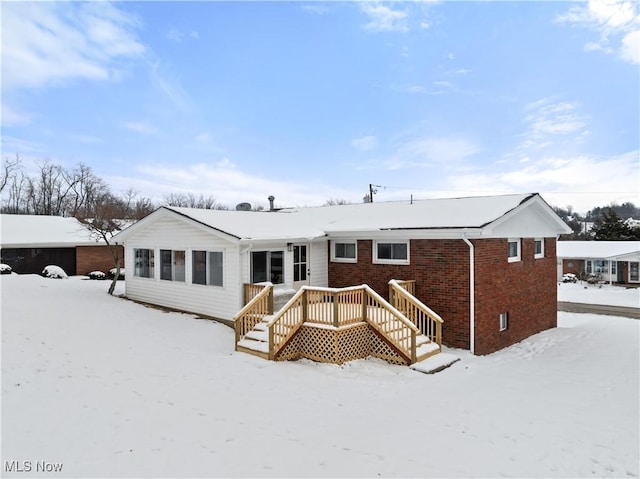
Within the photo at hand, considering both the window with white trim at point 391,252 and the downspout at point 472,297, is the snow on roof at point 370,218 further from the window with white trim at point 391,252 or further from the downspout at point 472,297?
the downspout at point 472,297

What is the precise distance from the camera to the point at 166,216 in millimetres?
13867

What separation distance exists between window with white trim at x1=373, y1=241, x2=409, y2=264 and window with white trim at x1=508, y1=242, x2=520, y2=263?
3.64 m

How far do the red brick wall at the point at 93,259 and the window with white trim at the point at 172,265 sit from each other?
13.0 meters

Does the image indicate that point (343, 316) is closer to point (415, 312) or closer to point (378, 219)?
point (415, 312)

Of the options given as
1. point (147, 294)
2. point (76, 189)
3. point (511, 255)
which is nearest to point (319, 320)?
point (511, 255)

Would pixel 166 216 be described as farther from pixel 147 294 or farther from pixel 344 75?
pixel 344 75

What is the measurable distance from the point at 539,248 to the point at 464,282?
241 inches

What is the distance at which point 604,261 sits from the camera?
119 ft

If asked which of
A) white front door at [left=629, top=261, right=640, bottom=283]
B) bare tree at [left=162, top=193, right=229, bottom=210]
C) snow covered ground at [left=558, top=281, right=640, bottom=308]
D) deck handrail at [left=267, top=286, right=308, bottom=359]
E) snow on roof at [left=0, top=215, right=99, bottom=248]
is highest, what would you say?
bare tree at [left=162, top=193, right=229, bottom=210]

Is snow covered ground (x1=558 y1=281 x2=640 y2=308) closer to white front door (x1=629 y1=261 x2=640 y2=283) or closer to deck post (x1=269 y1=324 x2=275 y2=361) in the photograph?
white front door (x1=629 y1=261 x2=640 y2=283)

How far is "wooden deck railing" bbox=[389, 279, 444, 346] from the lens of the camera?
32.6 feet

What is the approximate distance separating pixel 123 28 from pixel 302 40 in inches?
272

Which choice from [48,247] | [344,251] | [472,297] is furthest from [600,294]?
[48,247]

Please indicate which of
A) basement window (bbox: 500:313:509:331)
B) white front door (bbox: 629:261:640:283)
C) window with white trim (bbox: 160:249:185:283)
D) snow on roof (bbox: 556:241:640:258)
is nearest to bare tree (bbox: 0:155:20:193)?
window with white trim (bbox: 160:249:185:283)
